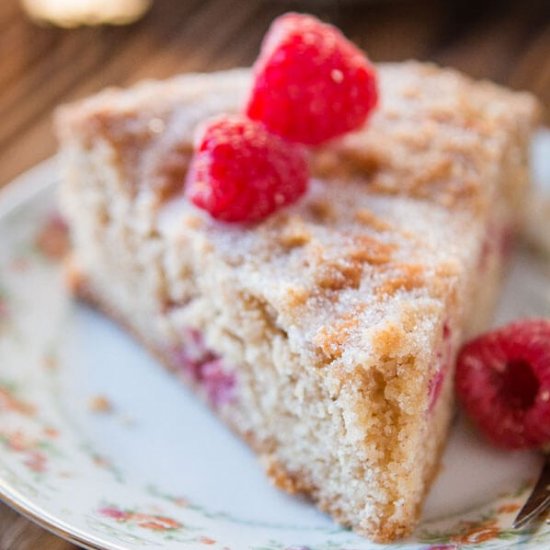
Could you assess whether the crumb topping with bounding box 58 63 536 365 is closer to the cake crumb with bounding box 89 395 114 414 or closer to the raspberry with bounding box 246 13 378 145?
the raspberry with bounding box 246 13 378 145

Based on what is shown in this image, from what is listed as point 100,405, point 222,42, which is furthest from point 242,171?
point 222,42

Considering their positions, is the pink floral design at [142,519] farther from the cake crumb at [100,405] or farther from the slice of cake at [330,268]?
the cake crumb at [100,405]

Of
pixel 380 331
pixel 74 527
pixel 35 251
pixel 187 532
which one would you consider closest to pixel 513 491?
pixel 380 331

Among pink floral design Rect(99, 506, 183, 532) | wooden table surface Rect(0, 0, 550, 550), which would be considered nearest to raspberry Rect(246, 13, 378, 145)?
pink floral design Rect(99, 506, 183, 532)

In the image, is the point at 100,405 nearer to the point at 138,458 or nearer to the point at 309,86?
the point at 138,458

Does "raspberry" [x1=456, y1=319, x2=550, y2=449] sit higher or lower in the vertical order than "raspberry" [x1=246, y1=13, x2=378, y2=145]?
lower

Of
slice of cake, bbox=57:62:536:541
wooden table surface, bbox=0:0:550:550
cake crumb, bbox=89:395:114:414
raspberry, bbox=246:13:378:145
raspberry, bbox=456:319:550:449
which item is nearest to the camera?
slice of cake, bbox=57:62:536:541
